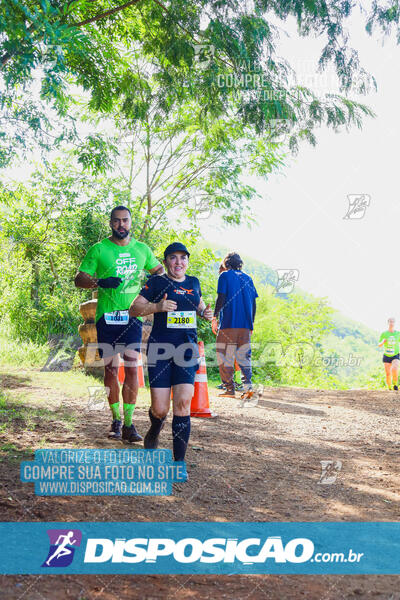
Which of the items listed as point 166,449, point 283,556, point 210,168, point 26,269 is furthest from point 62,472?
point 210,168

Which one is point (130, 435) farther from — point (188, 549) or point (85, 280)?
point (188, 549)

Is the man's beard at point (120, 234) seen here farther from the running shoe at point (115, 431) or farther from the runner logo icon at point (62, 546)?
the runner logo icon at point (62, 546)

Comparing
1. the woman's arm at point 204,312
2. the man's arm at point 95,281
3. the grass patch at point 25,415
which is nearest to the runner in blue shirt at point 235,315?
the grass patch at point 25,415

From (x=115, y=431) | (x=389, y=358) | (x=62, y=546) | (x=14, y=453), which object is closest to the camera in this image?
(x=62, y=546)

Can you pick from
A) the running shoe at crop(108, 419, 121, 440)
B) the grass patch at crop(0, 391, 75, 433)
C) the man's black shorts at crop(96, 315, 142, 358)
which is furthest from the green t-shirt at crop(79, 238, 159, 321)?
the grass patch at crop(0, 391, 75, 433)

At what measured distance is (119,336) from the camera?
17.1ft

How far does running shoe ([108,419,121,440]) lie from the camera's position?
5.41 metres

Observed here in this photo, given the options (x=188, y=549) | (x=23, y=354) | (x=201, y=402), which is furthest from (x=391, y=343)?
(x=188, y=549)

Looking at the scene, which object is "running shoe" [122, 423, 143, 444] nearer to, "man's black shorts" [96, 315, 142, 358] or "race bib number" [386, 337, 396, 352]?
"man's black shorts" [96, 315, 142, 358]

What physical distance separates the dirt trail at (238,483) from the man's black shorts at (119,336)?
894mm

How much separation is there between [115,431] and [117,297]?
1320mm

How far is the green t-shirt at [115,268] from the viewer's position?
17.1 feet

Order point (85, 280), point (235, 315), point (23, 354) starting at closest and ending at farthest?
point (85, 280), point (235, 315), point (23, 354)

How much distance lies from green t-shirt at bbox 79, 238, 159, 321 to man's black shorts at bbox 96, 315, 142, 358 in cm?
14
